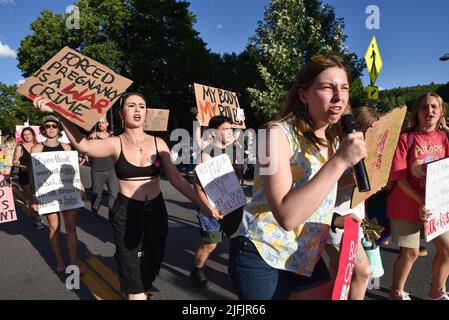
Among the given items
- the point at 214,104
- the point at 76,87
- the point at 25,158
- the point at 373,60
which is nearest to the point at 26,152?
the point at 25,158

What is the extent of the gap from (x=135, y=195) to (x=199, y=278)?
4.89 feet

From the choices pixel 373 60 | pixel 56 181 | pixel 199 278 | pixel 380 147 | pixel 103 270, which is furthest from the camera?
pixel 373 60

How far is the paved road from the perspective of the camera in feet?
12.1

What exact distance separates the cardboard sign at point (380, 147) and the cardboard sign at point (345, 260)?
35cm

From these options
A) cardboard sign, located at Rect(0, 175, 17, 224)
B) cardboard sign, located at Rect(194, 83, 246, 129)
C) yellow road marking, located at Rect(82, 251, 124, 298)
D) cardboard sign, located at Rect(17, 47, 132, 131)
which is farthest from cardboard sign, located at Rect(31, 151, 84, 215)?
cardboard sign, located at Rect(194, 83, 246, 129)

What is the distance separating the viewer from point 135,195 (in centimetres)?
288

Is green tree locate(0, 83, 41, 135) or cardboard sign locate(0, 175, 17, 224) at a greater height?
green tree locate(0, 83, 41, 135)

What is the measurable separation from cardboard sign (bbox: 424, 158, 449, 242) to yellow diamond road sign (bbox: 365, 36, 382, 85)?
4.04m

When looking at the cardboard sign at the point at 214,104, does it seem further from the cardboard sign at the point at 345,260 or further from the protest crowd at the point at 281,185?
the cardboard sign at the point at 345,260

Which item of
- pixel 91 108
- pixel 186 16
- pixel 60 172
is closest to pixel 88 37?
pixel 186 16

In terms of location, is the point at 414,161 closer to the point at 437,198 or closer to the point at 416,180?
the point at 416,180

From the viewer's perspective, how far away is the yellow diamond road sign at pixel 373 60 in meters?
6.64

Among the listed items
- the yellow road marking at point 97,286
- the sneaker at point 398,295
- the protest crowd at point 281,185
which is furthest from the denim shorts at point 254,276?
the yellow road marking at point 97,286

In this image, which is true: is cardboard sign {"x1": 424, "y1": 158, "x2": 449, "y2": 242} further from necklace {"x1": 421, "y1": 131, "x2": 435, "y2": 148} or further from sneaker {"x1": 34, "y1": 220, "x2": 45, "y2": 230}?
sneaker {"x1": 34, "y1": 220, "x2": 45, "y2": 230}
